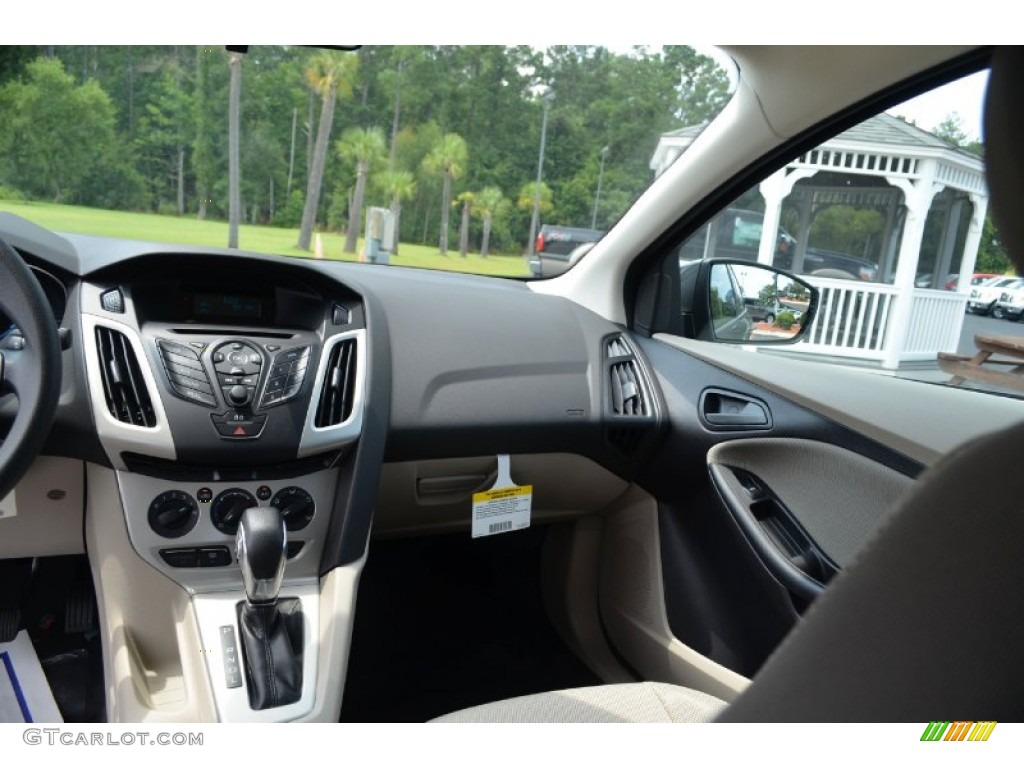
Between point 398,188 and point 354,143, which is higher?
point 354,143

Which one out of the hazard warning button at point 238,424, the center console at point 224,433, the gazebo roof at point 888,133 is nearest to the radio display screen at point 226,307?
the center console at point 224,433

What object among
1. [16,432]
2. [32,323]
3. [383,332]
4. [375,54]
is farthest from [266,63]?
[16,432]

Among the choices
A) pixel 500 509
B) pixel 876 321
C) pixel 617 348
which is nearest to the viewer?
pixel 876 321

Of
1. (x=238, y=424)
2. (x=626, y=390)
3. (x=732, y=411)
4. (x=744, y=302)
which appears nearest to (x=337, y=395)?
(x=238, y=424)

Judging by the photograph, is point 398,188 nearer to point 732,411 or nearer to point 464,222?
point 464,222

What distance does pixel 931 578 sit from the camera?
618 millimetres

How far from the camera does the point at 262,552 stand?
1.54 meters

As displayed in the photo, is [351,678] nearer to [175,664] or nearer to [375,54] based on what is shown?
[175,664]

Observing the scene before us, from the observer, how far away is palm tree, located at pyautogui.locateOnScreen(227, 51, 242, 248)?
194 centimetres

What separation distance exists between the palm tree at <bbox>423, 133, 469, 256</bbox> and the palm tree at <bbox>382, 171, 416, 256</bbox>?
77 mm

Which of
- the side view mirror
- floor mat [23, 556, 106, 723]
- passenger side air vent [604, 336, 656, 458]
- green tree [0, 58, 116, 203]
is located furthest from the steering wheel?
the side view mirror

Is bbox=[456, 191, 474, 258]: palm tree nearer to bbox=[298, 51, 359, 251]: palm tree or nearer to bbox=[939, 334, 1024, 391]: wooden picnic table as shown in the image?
bbox=[298, 51, 359, 251]: palm tree

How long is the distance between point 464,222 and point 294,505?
1020 millimetres

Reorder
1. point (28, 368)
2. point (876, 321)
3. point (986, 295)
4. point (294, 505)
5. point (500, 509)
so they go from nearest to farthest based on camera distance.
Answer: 1. point (28, 368)
2. point (986, 295)
3. point (294, 505)
4. point (876, 321)
5. point (500, 509)
